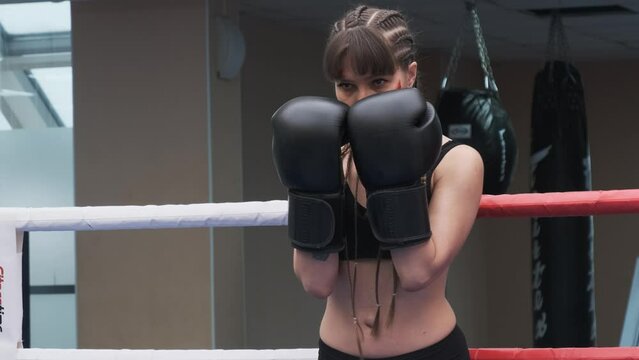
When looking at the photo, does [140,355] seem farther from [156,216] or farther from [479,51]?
[479,51]

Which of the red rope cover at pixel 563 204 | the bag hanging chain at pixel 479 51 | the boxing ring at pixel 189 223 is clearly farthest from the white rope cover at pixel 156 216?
the bag hanging chain at pixel 479 51

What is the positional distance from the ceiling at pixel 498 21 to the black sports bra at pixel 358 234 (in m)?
4.12

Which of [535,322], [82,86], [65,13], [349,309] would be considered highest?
[65,13]

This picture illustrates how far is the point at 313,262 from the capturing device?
1.25 meters

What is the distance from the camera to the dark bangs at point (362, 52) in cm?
121

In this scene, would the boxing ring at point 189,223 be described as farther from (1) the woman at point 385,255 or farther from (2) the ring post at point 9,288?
(1) the woman at point 385,255

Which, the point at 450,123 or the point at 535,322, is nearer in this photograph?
the point at 450,123

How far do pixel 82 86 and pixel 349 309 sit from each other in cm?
368

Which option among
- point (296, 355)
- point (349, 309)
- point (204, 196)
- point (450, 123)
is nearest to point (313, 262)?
point (349, 309)

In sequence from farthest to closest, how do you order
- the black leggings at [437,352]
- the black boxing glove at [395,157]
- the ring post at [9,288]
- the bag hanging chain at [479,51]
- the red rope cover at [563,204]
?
the bag hanging chain at [479,51], the ring post at [9,288], the red rope cover at [563,204], the black leggings at [437,352], the black boxing glove at [395,157]

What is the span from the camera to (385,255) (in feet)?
4.13

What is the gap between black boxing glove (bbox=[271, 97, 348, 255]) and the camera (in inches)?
45.9

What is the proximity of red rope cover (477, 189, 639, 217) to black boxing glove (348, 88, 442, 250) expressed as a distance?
0.39m

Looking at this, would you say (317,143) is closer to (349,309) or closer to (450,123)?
(349,309)
